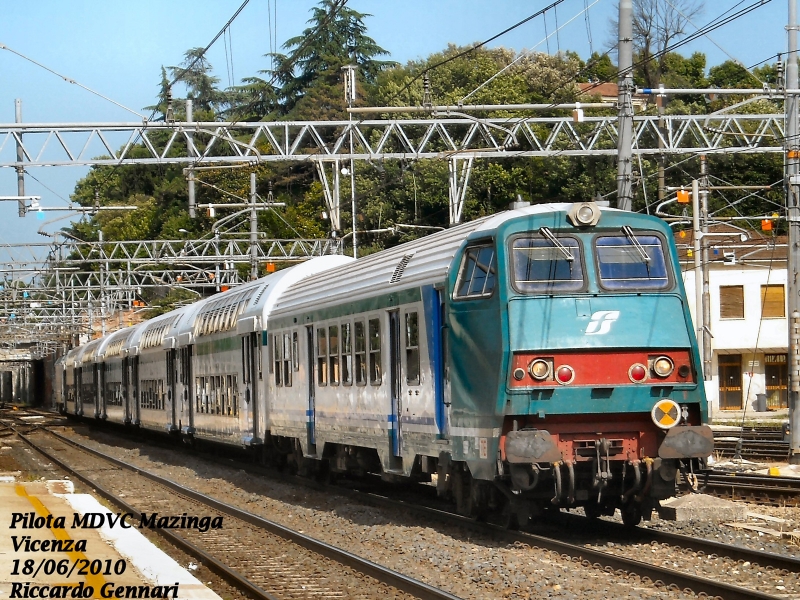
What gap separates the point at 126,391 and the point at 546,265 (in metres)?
30.6

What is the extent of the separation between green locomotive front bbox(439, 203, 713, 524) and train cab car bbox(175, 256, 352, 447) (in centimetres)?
929

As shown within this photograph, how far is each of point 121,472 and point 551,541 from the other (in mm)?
15750

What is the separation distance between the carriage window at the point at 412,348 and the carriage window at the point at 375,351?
1.03 metres

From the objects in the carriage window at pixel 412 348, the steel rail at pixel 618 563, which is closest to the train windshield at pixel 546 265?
the carriage window at pixel 412 348

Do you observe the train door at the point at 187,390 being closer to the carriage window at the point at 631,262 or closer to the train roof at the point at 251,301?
the train roof at the point at 251,301

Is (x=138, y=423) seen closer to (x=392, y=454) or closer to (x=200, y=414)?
(x=200, y=414)

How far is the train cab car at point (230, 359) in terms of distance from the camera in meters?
21.9

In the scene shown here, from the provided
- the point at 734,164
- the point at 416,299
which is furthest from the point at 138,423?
the point at 734,164

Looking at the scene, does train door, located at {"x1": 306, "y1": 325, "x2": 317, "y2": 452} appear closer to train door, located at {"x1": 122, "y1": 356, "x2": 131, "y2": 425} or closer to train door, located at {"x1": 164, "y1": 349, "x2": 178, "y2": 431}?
train door, located at {"x1": 164, "y1": 349, "x2": 178, "y2": 431}

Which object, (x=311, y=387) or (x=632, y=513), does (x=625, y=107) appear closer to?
(x=311, y=387)

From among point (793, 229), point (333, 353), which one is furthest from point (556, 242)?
point (793, 229)

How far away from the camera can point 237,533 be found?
579 inches

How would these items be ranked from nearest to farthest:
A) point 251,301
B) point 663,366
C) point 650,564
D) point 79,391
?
point 650,564 < point 663,366 < point 251,301 < point 79,391

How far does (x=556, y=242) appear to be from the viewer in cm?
1249
